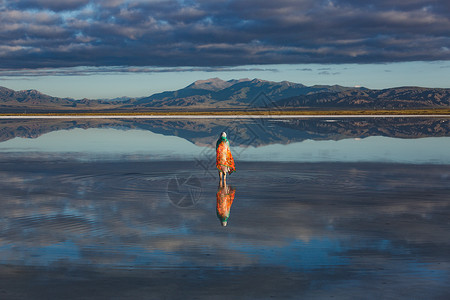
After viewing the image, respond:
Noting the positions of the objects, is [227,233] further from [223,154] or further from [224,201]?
[223,154]

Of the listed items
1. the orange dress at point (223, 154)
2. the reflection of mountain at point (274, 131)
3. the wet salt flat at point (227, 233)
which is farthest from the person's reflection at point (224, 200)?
the reflection of mountain at point (274, 131)

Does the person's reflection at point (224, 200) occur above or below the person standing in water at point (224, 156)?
below

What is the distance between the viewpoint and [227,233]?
45.8ft

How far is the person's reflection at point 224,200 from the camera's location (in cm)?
1621

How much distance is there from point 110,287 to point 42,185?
1418 cm

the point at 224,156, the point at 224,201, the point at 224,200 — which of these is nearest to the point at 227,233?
the point at 224,201

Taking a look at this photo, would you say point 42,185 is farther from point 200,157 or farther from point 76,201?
point 200,157

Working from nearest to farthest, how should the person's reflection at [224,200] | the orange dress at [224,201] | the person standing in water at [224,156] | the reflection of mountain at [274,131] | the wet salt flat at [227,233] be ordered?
the wet salt flat at [227,233], the person's reflection at [224,200], the orange dress at [224,201], the person standing in water at [224,156], the reflection of mountain at [274,131]

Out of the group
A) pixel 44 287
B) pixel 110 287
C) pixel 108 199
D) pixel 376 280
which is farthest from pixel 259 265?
pixel 108 199

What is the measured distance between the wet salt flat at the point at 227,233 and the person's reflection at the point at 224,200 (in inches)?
8.1

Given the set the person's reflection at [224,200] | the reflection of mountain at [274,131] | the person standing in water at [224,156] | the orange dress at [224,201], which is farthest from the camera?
the reflection of mountain at [274,131]

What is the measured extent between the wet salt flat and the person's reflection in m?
0.20

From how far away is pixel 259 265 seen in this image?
11148mm

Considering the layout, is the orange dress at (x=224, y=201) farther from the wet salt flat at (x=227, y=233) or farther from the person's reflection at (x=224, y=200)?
the wet salt flat at (x=227, y=233)
